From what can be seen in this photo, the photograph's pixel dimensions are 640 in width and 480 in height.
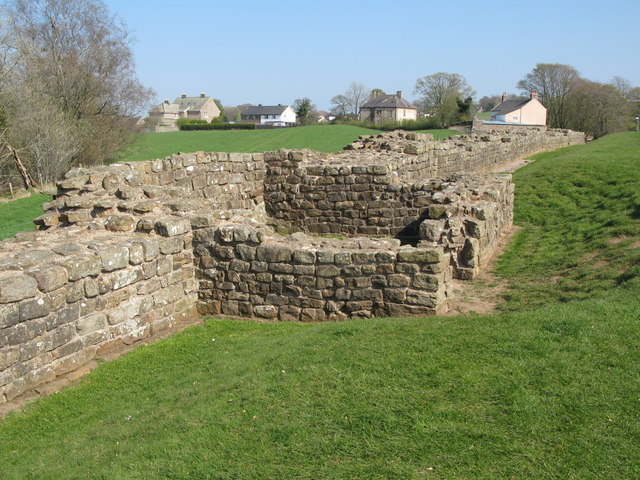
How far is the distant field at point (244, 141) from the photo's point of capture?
48.8 m

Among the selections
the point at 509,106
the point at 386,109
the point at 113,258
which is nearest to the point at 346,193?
the point at 113,258

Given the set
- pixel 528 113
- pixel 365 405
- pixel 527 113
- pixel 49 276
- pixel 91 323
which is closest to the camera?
pixel 365 405

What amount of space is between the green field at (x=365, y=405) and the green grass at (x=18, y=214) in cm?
1267

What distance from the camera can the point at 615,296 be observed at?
8.23 metres

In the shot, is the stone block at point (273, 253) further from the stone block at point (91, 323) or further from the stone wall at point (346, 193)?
the stone wall at point (346, 193)

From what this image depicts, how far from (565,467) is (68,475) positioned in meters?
4.10

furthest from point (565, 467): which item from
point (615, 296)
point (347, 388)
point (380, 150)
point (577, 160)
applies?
point (577, 160)

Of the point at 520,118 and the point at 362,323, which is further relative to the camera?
the point at 520,118

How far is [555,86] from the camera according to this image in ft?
233

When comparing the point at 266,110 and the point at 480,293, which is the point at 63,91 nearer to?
the point at 480,293

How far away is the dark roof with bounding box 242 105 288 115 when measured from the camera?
142738 millimetres

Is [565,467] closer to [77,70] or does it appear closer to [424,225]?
[424,225]

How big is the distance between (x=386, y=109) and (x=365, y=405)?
9604 centimetres

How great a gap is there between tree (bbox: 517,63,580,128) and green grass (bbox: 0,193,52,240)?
199ft
